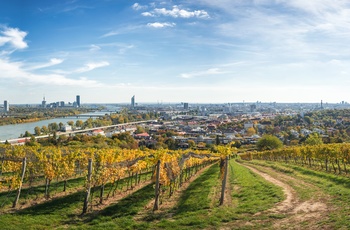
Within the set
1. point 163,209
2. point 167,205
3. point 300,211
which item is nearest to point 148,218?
point 163,209

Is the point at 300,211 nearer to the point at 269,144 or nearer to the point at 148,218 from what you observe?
the point at 148,218

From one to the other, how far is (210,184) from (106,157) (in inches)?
314

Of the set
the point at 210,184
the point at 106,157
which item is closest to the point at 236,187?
the point at 210,184

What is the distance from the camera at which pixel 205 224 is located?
1220 centimetres

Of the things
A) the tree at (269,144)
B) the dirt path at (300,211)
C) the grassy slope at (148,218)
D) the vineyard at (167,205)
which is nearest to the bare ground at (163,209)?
the vineyard at (167,205)

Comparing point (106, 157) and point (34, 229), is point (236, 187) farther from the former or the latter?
point (34, 229)

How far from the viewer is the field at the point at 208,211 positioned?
1205 cm

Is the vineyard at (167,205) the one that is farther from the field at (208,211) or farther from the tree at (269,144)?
the tree at (269,144)

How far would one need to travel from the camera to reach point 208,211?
13977mm

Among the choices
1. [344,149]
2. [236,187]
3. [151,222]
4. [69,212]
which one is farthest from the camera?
[344,149]

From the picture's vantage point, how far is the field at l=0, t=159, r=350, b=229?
12.1 metres

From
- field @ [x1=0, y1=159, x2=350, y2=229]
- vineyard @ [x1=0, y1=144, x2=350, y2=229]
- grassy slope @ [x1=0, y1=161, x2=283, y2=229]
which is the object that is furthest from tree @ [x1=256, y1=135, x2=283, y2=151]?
grassy slope @ [x1=0, y1=161, x2=283, y2=229]

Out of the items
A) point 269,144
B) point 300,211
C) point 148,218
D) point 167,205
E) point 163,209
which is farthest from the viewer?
point 269,144

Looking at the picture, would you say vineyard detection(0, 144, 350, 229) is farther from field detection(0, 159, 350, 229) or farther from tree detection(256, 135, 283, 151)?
tree detection(256, 135, 283, 151)
